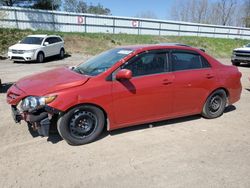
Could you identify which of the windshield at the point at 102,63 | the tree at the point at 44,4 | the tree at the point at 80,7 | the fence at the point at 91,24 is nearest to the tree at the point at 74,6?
the tree at the point at 80,7

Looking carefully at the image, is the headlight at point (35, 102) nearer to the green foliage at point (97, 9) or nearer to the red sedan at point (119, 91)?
the red sedan at point (119, 91)

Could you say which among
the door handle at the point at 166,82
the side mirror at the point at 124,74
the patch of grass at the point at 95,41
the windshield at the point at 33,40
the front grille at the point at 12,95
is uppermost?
the side mirror at the point at 124,74

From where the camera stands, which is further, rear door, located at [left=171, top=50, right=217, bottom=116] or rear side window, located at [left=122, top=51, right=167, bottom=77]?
rear door, located at [left=171, top=50, right=217, bottom=116]

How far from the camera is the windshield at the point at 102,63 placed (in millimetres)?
4668

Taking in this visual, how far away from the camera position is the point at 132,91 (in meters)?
4.55

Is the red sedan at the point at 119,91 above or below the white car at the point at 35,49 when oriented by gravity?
above

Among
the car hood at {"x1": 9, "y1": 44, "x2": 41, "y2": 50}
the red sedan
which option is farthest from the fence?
the red sedan

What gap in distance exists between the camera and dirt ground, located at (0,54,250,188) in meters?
3.39

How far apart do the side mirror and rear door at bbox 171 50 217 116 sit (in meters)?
1.12

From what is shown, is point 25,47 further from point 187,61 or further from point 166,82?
point 166,82

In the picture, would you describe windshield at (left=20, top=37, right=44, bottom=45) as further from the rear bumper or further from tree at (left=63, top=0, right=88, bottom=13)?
tree at (left=63, top=0, right=88, bottom=13)

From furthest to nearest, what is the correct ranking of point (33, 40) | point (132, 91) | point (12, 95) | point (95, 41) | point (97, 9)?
point (97, 9) → point (95, 41) → point (33, 40) → point (132, 91) → point (12, 95)

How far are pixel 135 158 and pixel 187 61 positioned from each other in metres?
2.39

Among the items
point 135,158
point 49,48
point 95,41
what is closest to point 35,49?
→ point 49,48
